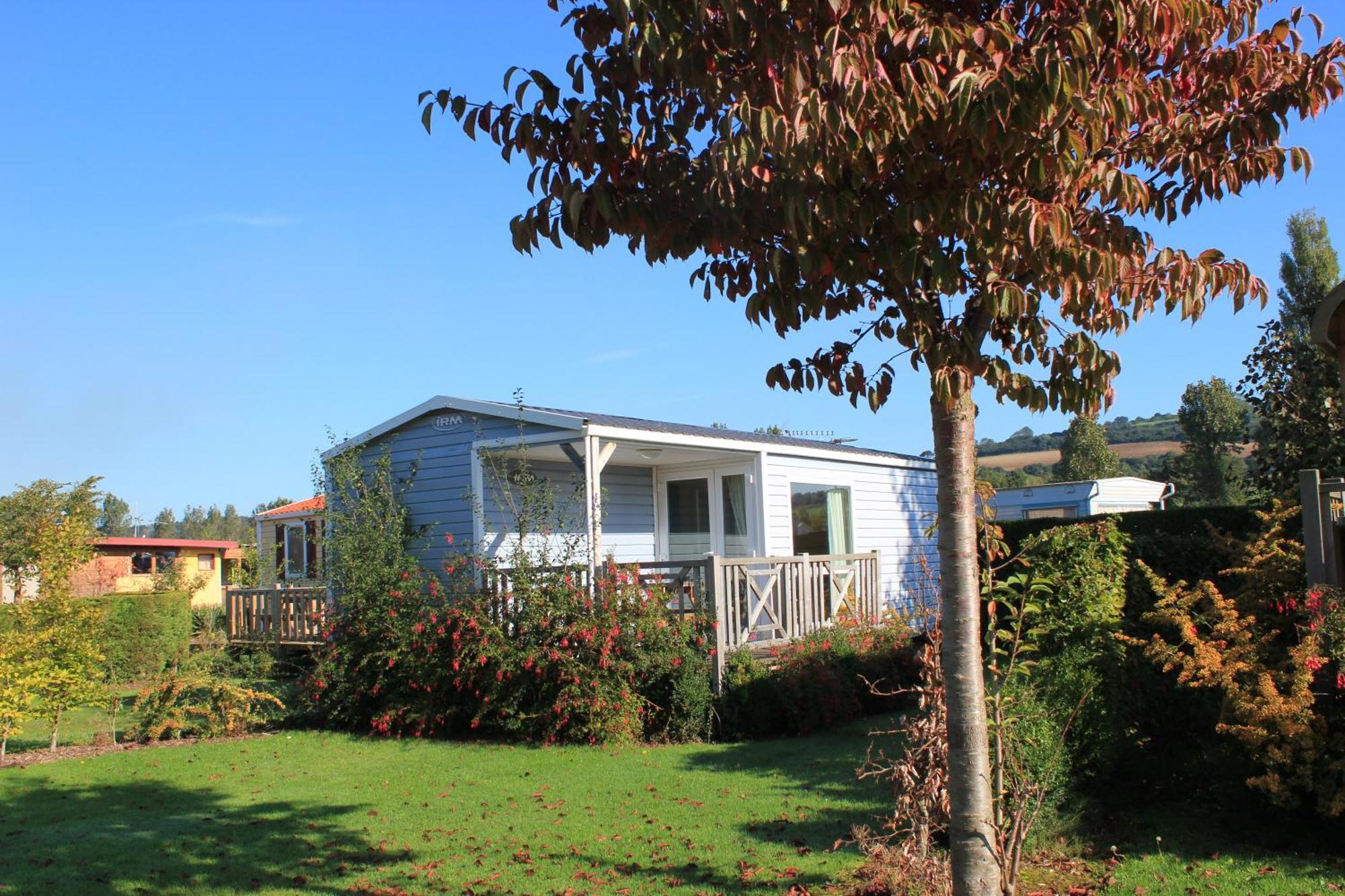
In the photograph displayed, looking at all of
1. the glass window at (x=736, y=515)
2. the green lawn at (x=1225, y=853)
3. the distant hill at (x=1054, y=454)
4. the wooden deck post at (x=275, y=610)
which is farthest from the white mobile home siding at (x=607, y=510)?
the distant hill at (x=1054, y=454)

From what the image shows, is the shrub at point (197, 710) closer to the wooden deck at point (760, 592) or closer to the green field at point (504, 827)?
the green field at point (504, 827)

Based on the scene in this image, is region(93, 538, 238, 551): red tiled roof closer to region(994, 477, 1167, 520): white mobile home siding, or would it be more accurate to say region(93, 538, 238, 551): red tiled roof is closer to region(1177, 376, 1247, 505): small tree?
region(994, 477, 1167, 520): white mobile home siding

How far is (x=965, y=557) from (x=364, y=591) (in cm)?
883

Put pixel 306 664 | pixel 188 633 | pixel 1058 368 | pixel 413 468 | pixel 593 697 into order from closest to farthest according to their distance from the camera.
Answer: pixel 1058 368
pixel 593 697
pixel 413 468
pixel 306 664
pixel 188 633

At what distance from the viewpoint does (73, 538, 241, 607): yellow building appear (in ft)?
103

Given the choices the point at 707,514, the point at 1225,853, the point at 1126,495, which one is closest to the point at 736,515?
the point at 707,514

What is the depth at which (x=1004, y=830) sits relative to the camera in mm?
4914

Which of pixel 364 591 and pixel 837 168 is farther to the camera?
pixel 364 591

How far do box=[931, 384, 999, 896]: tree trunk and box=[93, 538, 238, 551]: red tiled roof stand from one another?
32.4 meters

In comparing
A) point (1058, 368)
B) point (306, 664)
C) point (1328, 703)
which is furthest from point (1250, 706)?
point (306, 664)

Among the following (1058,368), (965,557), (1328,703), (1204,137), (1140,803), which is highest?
(1204,137)

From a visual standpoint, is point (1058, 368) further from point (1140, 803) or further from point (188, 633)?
point (188, 633)

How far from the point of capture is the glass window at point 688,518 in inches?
605

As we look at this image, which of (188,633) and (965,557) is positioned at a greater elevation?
(965,557)
